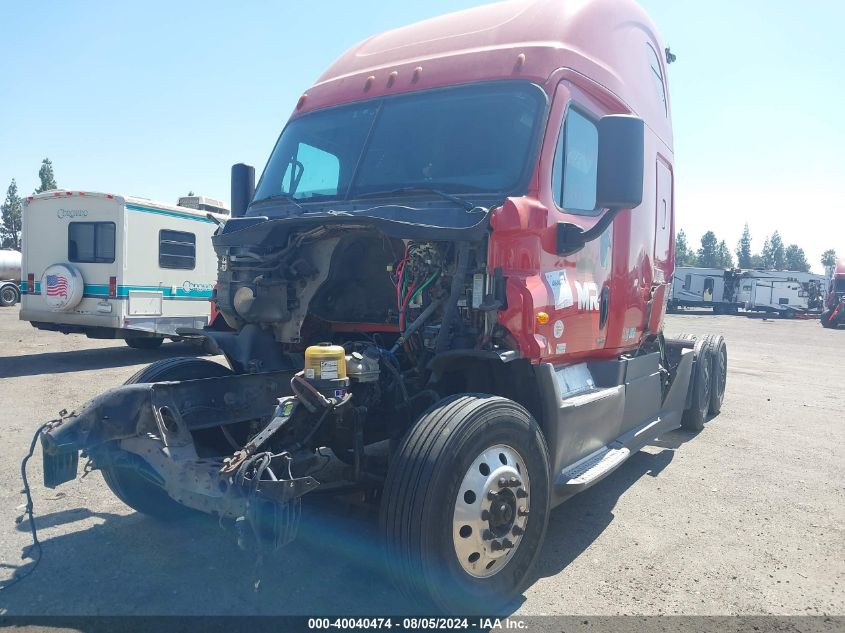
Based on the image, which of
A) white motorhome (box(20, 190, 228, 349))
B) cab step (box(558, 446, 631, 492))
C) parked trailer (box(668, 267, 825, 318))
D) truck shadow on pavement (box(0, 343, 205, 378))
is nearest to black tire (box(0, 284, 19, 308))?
truck shadow on pavement (box(0, 343, 205, 378))

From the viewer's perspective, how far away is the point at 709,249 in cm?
10156

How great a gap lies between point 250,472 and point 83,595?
4.33 feet

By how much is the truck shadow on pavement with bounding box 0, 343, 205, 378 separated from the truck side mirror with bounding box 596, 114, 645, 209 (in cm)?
1016

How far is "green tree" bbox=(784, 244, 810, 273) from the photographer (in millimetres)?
108438

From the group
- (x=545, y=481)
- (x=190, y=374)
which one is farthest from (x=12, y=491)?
(x=545, y=481)

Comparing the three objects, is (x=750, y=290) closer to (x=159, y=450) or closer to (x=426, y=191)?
(x=426, y=191)

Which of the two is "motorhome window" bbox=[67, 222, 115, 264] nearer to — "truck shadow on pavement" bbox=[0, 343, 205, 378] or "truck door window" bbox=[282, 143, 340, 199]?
"truck shadow on pavement" bbox=[0, 343, 205, 378]

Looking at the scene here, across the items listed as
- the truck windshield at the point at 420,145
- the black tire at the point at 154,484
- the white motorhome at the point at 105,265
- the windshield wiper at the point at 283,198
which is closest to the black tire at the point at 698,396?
the truck windshield at the point at 420,145

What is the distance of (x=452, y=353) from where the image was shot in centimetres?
366

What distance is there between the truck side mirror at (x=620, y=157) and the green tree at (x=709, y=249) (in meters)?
104

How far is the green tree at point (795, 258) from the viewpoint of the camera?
108m

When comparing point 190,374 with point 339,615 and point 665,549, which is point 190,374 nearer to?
point 339,615

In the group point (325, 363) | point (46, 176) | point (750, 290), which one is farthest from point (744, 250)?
point (325, 363)

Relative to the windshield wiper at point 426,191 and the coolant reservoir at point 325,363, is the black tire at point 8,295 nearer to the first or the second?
the windshield wiper at point 426,191
